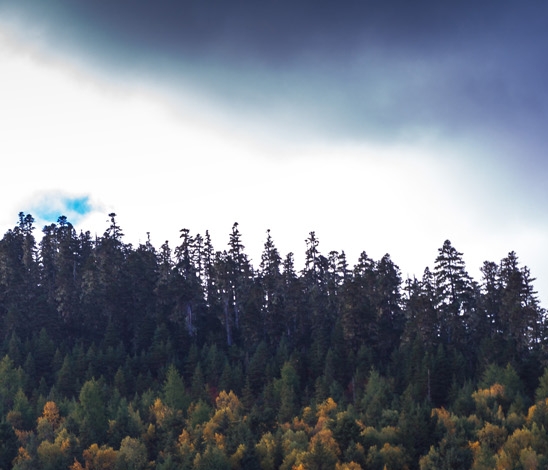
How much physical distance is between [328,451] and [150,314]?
5216cm

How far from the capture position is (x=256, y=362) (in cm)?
8588

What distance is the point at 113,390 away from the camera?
83.0 m

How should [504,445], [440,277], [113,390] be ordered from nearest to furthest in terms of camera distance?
[504,445] → [113,390] → [440,277]

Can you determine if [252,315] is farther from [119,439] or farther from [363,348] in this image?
[119,439]

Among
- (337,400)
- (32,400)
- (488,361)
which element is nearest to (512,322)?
(488,361)

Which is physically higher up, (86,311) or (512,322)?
(86,311)

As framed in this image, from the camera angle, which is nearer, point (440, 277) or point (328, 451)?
point (328, 451)

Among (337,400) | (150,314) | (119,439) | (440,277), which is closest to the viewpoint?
(119,439)

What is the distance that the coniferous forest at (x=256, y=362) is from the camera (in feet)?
212

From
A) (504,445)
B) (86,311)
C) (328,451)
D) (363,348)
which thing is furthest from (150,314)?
(504,445)

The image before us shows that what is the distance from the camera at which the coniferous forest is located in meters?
64.7

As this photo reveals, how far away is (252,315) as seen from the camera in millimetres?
98438

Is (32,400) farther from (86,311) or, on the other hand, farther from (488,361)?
(488,361)

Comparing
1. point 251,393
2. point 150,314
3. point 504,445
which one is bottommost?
point 504,445
